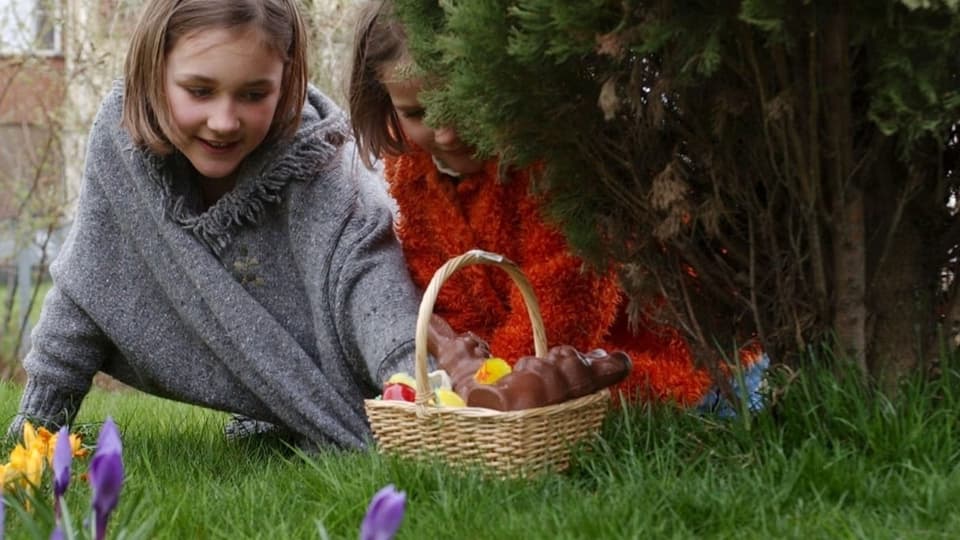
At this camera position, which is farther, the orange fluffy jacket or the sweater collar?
the sweater collar

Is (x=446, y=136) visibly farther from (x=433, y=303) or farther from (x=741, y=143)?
(x=741, y=143)

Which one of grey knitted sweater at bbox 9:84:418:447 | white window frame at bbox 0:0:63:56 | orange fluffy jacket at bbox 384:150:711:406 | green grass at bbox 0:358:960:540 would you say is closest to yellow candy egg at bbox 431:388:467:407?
green grass at bbox 0:358:960:540

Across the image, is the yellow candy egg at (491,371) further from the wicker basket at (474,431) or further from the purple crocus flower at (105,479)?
the purple crocus flower at (105,479)

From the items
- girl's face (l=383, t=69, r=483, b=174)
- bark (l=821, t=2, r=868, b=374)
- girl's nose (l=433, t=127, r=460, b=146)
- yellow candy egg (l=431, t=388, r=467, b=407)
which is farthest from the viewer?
girl's face (l=383, t=69, r=483, b=174)

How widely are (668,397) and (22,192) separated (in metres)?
5.77

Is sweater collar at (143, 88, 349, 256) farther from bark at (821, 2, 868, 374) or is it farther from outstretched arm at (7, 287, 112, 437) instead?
bark at (821, 2, 868, 374)

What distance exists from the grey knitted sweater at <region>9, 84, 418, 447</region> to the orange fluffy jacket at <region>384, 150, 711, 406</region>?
138 millimetres

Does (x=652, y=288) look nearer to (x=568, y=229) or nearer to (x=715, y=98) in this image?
(x=568, y=229)

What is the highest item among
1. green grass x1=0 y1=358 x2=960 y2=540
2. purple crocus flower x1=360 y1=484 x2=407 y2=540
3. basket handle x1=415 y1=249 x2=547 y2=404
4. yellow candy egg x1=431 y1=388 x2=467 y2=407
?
purple crocus flower x1=360 y1=484 x2=407 y2=540

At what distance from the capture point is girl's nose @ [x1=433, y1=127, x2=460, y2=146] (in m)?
3.25

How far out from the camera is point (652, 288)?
2922mm

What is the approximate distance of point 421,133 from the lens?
3.52 meters

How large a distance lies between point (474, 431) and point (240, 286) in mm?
1253

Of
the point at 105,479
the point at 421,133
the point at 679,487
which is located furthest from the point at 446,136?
the point at 105,479
